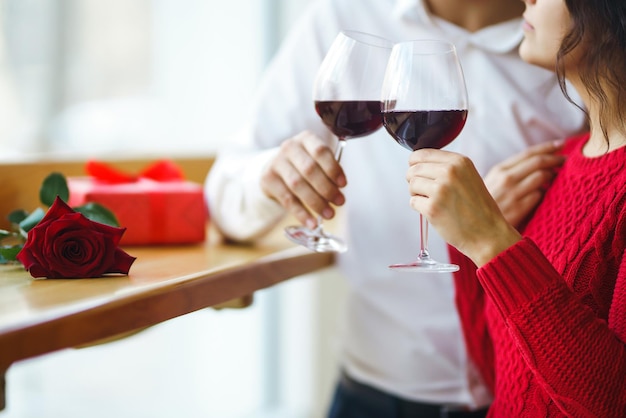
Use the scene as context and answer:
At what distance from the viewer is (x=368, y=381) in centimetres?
171

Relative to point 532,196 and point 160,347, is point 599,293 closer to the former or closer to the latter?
point 532,196

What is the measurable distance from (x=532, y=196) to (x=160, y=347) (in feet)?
6.62

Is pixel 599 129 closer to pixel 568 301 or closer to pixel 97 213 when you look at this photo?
pixel 568 301

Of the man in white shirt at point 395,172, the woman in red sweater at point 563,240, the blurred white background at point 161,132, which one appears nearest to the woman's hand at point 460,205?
the woman in red sweater at point 563,240

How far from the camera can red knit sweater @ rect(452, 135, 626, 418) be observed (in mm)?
1013

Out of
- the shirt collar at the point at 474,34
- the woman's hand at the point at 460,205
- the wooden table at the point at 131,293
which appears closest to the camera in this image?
the wooden table at the point at 131,293

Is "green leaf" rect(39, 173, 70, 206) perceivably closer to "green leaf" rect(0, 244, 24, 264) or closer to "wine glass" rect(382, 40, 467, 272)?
"green leaf" rect(0, 244, 24, 264)

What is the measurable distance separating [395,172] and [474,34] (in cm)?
31

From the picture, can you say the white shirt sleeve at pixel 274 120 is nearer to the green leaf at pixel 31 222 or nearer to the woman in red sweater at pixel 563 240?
the green leaf at pixel 31 222

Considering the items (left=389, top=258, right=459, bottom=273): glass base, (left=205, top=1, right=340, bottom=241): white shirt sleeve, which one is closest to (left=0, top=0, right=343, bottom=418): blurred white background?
(left=205, top=1, right=340, bottom=241): white shirt sleeve

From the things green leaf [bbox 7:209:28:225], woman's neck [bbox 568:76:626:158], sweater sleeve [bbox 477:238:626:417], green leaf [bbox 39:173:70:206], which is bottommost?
sweater sleeve [bbox 477:238:626:417]

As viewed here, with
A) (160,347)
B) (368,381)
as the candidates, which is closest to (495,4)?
(368,381)

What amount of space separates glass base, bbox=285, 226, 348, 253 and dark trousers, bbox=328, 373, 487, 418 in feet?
1.59

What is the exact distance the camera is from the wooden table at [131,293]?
2.87ft
